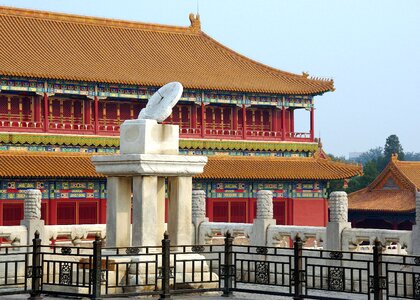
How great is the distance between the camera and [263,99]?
45594mm

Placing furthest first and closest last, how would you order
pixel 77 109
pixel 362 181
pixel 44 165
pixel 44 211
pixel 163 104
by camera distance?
pixel 362 181, pixel 77 109, pixel 44 211, pixel 44 165, pixel 163 104

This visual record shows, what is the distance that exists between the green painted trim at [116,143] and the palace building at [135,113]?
0.14 feet

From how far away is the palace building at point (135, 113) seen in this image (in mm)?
39344

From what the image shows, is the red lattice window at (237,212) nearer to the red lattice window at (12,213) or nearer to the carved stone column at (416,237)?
the red lattice window at (12,213)

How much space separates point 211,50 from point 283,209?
27.7 ft

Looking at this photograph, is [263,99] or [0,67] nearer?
[0,67]

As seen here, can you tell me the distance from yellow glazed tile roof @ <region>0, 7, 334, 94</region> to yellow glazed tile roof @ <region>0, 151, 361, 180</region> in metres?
3.04

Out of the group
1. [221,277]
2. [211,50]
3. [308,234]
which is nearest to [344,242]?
[308,234]

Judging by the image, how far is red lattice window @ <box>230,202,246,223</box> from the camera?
43.5m

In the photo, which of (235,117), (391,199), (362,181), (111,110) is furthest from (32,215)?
(362,181)

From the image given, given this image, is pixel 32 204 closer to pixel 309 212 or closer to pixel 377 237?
pixel 377 237

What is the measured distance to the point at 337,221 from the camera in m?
24.6

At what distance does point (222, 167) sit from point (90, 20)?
29.3ft

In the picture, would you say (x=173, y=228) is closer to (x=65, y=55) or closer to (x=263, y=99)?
(x=65, y=55)
